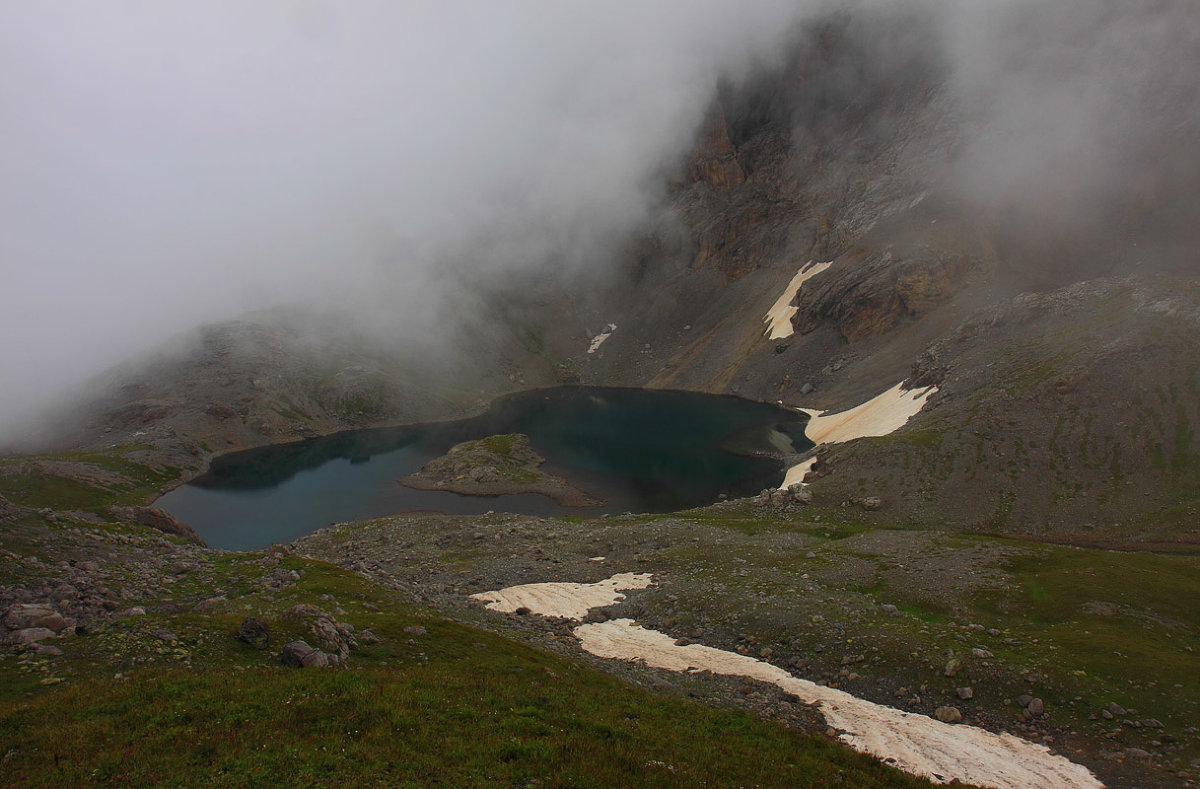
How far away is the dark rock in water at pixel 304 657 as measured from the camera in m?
19.2

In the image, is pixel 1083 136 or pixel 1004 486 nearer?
pixel 1004 486

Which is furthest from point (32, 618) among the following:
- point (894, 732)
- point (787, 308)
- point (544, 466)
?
point (787, 308)

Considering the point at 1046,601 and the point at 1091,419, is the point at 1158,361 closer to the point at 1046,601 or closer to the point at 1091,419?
the point at 1091,419

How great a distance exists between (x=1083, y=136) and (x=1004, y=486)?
115 metres

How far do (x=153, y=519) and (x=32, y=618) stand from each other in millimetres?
30680

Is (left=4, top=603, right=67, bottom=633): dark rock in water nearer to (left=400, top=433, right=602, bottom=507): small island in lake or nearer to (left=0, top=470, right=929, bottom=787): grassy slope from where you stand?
(left=0, top=470, right=929, bottom=787): grassy slope

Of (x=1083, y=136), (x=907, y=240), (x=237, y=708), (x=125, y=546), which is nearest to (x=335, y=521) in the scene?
(x=125, y=546)

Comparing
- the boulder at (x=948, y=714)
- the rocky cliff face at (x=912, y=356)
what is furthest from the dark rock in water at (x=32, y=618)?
the rocky cliff face at (x=912, y=356)

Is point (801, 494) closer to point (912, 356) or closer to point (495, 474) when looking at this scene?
point (495, 474)

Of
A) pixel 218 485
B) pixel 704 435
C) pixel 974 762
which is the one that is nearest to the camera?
pixel 974 762

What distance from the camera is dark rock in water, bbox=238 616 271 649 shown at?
790 inches

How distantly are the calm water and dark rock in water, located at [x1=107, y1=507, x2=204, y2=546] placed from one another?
3640 centimetres

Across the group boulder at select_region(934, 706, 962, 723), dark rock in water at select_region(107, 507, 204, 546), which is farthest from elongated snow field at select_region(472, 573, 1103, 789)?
dark rock in water at select_region(107, 507, 204, 546)

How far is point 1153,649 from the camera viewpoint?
89.4ft
